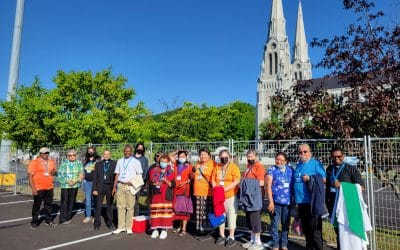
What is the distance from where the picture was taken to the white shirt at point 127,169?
7.62 m

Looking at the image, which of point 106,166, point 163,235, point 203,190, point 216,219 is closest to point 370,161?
point 216,219

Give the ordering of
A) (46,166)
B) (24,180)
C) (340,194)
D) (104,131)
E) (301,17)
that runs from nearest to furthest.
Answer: (340,194)
(46,166)
(104,131)
(24,180)
(301,17)

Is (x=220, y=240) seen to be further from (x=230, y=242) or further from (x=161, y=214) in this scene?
(x=161, y=214)

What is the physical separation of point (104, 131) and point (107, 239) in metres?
7.39

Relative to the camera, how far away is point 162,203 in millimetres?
7219

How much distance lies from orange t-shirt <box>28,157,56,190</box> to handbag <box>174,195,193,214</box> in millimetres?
3355

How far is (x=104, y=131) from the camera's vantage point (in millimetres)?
13898

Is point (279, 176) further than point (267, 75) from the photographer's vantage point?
No

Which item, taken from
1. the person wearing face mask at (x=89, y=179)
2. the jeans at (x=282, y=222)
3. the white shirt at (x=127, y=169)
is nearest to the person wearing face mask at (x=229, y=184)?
the jeans at (x=282, y=222)

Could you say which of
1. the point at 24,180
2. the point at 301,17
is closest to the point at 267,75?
the point at 301,17

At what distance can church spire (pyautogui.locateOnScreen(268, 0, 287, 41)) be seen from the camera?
91875 mm

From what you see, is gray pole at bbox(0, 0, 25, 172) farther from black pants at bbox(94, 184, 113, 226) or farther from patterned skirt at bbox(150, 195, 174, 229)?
patterned skirt at bbox(150, 195, 174, 229)

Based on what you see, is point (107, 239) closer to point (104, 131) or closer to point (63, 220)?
point (63, 220)

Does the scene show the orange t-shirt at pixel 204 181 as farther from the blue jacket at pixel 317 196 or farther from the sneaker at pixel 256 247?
the blue jacket at pixel 317 196
